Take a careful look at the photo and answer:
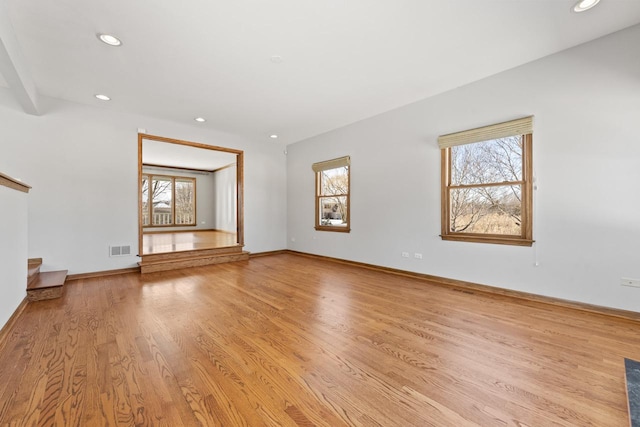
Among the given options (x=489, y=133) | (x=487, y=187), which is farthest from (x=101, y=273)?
(x=489, y=133)

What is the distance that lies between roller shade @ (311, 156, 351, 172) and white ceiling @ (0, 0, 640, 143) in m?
1.35

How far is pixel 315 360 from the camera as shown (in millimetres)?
1900

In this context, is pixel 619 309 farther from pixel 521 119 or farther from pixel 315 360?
pixel 315 360

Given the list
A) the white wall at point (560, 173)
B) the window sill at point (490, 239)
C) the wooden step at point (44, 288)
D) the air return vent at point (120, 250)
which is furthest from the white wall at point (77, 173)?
the window sill at point (490, 239)

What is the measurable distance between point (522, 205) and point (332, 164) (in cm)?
337

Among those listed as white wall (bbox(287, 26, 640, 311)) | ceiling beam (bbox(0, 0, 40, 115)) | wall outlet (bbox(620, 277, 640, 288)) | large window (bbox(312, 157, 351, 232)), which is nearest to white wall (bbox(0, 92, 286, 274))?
ceiling beam (bbox(0, 0, 40, 115))

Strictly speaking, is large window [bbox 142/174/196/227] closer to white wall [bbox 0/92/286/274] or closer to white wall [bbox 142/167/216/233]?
white wall [bbox 142/167/216/233]

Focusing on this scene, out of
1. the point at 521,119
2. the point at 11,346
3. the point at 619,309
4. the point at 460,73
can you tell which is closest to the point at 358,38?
the point at 460,73

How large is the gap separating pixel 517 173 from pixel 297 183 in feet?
14.6

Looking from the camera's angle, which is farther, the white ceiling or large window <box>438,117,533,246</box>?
large window <box>438,117,533,246</box>

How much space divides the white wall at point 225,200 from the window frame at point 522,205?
748cm

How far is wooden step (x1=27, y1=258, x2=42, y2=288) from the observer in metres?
3.41

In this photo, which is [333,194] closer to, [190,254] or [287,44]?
[190,254]

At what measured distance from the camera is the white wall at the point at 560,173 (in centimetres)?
266
